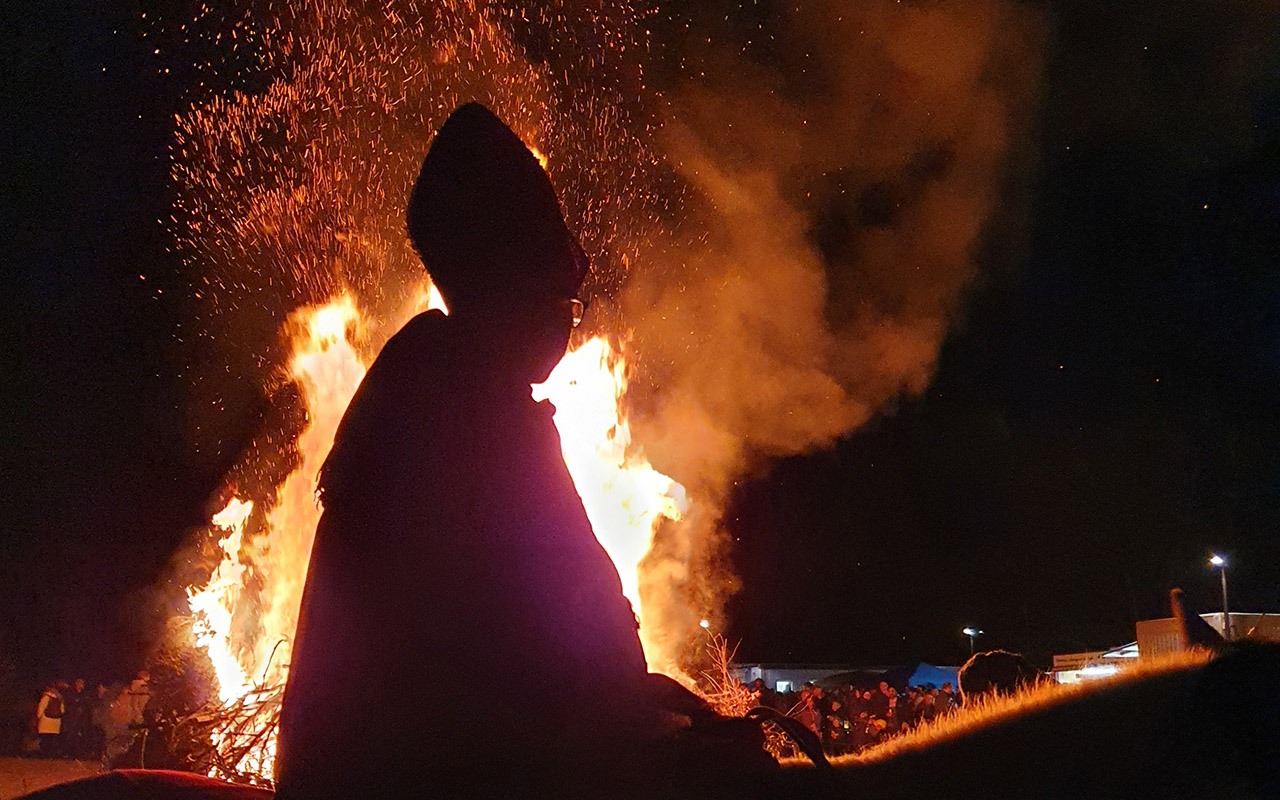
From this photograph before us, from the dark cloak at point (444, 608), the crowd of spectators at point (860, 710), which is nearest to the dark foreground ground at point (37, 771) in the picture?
the crowd of spectators at point (860, 710)

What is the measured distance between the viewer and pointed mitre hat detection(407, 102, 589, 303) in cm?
233

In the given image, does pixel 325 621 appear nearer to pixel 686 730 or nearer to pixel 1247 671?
pixel 686 730

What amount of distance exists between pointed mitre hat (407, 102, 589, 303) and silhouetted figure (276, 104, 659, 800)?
86 mm

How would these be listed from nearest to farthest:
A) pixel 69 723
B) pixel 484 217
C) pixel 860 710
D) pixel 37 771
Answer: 1. pixel 484 217
2. pixel 860 710
3. pixel 37 771
4. pixel 69 723

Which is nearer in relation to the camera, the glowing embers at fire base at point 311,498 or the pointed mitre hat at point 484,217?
the pointed mitre hat at point 484,217

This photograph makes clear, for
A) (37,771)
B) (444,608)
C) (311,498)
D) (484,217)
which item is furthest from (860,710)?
(444,608)

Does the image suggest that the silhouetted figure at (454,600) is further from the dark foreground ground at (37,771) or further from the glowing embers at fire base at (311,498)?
the dark foreground ground at (37,771)

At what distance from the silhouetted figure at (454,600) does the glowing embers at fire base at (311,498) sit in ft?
9.04

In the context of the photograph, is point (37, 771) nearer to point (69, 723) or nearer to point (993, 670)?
point (69, 723)

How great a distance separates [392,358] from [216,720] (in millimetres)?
1523

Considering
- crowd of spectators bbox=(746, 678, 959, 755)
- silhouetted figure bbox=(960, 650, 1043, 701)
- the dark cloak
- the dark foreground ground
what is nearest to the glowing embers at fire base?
silhouetted figure bbox=(960, 650, 1043, 701)

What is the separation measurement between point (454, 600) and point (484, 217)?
938 millimetres

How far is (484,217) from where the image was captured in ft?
7.70

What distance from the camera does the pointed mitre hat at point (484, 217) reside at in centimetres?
233
